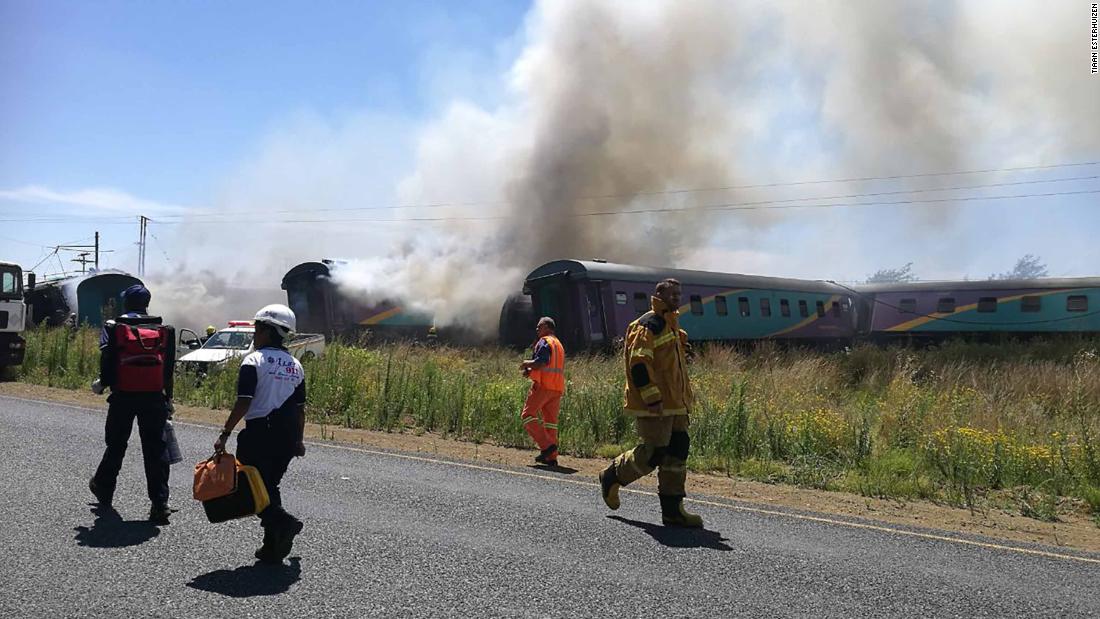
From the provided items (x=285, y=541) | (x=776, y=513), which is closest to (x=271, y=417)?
(x=285, y=541)

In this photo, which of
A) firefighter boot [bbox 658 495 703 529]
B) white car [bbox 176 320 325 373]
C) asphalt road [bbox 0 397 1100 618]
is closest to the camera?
asphalt road [bbox 0 397 1100 618]

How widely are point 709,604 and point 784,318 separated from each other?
81.2 ft

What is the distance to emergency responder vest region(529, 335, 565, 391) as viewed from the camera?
9555 millimetres

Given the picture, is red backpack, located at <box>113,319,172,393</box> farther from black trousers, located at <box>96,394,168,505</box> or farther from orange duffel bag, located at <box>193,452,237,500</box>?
orange duffel bag, located at <box>193,452,237,500</box>

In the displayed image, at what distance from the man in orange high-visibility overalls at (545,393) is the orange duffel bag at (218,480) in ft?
15.7

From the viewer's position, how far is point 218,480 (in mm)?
4883

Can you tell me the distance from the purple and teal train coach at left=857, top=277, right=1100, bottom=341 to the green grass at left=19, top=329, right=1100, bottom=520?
495 inches

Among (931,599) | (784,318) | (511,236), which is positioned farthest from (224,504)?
(511,236)

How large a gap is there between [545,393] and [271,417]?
493 centimetres

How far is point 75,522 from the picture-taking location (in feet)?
18.8

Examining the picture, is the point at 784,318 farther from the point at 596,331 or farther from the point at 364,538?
the point at 364,538

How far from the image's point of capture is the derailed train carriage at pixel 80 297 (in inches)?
1199

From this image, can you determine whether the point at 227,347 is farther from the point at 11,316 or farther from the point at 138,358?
the point at 138,358

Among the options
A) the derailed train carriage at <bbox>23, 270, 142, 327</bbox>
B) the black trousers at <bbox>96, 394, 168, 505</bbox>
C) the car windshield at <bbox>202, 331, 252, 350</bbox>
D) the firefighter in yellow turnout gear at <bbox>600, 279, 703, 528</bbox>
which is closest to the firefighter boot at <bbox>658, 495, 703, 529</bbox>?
the firefighter in yellow turnout gear at <bbox>600, 279, 703, 528</bbox>
